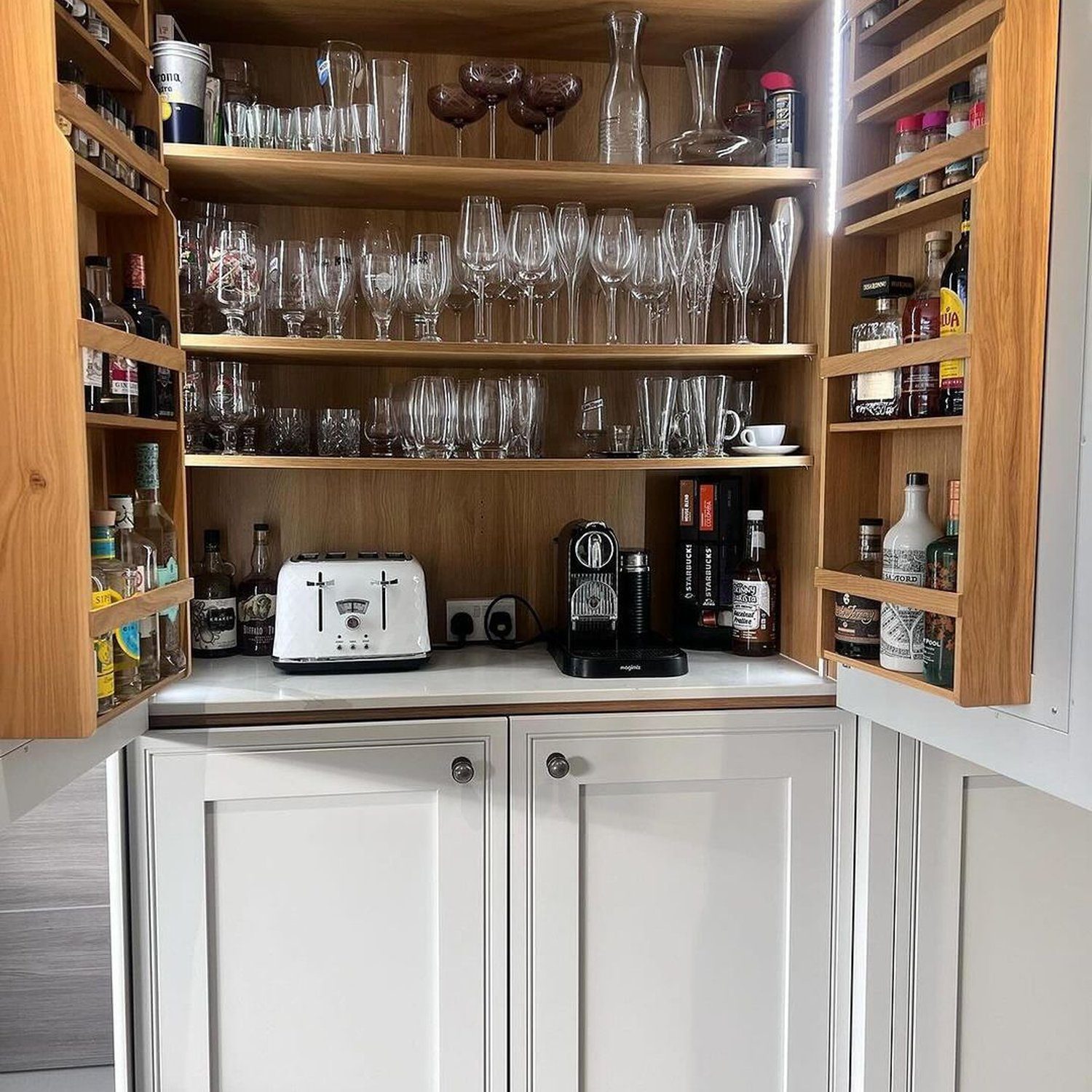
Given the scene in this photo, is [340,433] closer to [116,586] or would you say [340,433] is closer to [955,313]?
[116,586]

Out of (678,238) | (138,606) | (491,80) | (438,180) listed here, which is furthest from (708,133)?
(138,606)

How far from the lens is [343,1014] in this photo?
1.68m

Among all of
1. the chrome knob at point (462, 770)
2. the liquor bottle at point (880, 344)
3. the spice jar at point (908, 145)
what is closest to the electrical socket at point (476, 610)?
the chrome knob at point (462, 770)

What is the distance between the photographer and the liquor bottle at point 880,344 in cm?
152

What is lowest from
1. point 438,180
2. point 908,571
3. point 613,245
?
point 908,571

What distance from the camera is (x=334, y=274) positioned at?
5.94ft

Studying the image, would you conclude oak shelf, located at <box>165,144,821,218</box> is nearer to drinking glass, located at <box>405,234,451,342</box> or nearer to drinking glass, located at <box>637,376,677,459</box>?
drinking glass, located at <box>405,234,451,342</box>

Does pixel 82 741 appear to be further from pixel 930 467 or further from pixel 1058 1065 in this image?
pixel 1058 1065

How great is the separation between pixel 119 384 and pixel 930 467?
1.20 m

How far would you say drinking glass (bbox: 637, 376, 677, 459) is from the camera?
6.28 feet

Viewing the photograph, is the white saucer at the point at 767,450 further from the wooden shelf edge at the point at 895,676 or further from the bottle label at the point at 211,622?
the bottle label at the point at 211,622

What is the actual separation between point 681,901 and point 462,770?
1.45 ft

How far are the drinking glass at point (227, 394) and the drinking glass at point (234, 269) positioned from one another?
0.28 ft

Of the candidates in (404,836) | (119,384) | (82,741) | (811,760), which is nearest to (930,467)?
(811,760)
